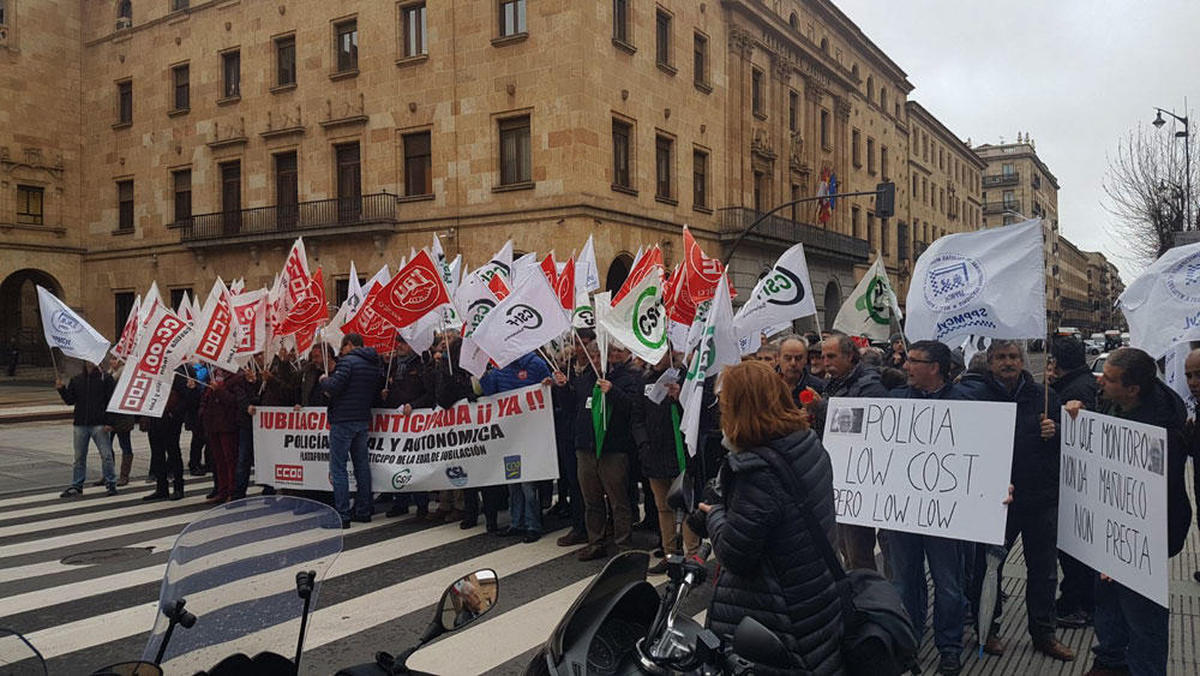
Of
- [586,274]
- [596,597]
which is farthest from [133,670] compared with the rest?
[586,274]

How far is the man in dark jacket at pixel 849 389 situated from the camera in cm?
555

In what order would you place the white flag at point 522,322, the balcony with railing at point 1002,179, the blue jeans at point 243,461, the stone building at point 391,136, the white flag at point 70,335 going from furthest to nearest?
the balcony with railing at point 1002,179, the stone building at point 391,136, the white flag at point 70,335, the blue jeans at point 243,461, the white flag at point 522,322

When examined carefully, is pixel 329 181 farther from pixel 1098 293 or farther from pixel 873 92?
pixel 1098 293

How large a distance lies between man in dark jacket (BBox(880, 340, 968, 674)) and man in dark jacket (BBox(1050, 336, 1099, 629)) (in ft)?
3.06

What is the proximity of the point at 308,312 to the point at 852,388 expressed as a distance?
7066mm

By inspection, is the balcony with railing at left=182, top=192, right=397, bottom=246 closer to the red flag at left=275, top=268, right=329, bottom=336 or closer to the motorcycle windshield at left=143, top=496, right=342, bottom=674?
the red flag at left=275, top=268, right=329, bottom=336

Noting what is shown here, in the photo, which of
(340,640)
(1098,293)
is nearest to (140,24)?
(340,640)

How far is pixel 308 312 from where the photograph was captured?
34.1 ft

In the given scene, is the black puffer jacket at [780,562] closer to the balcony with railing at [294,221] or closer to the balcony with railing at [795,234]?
the balcony with railing at [294,221]

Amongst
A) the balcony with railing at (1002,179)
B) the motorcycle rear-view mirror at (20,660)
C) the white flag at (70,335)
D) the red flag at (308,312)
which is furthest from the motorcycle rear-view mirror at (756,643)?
the balcony with railing at (1002,179)

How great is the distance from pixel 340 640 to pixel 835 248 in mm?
36872

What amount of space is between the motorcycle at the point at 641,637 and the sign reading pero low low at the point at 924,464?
2.36 m

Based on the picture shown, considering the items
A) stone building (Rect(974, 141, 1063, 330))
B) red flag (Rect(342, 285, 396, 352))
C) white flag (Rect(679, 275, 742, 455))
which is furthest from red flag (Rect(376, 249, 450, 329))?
stone building (Rect(974, 141, 1063, 330))

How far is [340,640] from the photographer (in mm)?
5562
